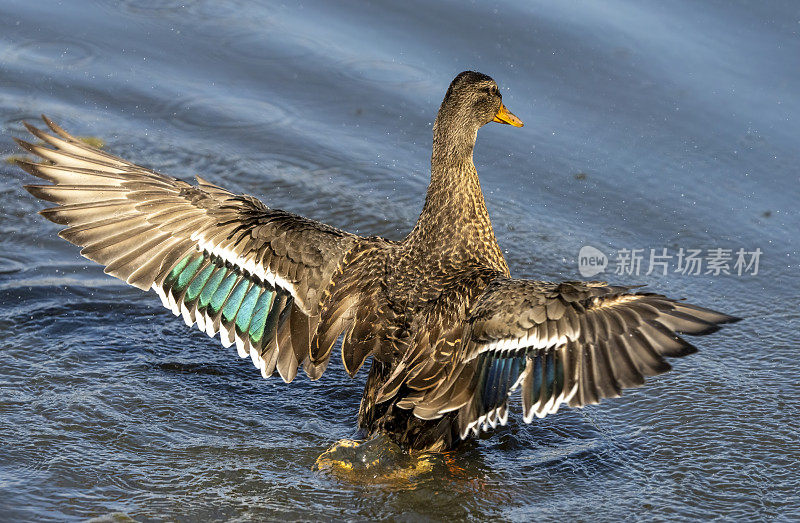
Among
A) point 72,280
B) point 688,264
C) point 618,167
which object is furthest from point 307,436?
point 618,167

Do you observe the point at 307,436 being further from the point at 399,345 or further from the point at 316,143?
the point at 316,143

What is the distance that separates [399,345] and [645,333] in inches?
47.9

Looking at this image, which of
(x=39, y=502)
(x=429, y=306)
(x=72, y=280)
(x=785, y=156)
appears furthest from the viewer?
(x=785, y=156)

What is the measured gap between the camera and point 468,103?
5.61 meters

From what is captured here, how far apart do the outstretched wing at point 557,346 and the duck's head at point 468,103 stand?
1.20m

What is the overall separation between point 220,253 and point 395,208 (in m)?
2.15

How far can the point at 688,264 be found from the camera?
6.83 meters

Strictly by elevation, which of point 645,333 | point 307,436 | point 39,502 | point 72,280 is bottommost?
point 39,502
